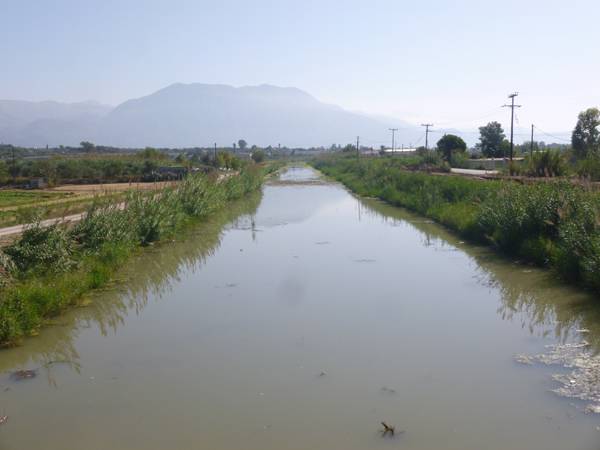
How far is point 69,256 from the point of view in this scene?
1126 centimetres

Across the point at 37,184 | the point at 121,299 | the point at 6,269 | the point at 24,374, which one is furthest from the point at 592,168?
the point at 37,184

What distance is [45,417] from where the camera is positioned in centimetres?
622

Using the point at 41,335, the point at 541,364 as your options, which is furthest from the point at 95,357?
the point at 541,364

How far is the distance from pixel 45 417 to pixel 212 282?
245 inches

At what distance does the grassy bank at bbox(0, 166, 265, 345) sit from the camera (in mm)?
8484

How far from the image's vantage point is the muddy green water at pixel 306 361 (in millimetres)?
5809

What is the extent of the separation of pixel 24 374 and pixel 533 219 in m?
11.0

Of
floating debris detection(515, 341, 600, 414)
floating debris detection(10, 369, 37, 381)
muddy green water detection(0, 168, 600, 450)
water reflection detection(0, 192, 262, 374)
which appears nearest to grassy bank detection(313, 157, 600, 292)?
muddy green water detection(0, 168, 600, 450)

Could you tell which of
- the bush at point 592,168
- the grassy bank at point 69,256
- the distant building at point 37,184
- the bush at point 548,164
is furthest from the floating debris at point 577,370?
the distant building at point 37,184

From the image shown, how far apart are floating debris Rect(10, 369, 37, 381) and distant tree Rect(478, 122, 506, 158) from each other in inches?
2151

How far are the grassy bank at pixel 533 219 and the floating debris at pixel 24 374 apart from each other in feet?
27.4

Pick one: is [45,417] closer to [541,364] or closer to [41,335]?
[41,335]

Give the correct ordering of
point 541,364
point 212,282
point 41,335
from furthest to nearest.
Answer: point 212,282
point 41,335
point 541,364

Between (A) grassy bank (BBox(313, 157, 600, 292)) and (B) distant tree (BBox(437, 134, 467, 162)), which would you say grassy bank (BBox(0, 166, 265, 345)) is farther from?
(B) distant tree (BBox(437, 134, 467, 162))
